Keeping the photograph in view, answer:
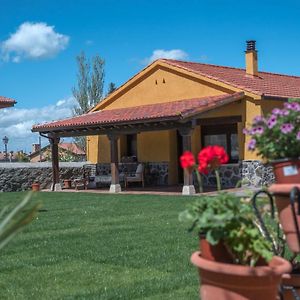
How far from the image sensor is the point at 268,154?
3209mm

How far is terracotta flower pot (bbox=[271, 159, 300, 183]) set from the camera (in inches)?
122

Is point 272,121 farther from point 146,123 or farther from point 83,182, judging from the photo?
point 83,182

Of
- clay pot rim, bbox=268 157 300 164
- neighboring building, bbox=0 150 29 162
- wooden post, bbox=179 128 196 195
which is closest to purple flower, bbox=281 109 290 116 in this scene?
clay pot rim, bbox=268 157 300 164

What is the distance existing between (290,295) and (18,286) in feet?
10.9

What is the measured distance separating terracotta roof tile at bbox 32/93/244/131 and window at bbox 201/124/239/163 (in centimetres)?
149

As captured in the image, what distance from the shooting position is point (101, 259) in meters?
7.12

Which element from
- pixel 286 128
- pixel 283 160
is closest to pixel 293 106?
pixel 286 128

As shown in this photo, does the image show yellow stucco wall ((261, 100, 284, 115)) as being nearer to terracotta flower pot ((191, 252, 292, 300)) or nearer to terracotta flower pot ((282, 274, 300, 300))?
terracotta flower pot ((282, 274, 300, 300))

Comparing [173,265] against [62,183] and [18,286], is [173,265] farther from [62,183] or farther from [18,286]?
[62,183]

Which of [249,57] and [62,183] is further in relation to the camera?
[62,183]

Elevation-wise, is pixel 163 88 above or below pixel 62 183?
above

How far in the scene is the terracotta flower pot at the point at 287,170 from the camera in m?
3.09

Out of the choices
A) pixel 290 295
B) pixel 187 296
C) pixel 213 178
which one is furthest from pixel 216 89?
pixel 290 295

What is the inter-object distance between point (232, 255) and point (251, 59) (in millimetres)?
20050
